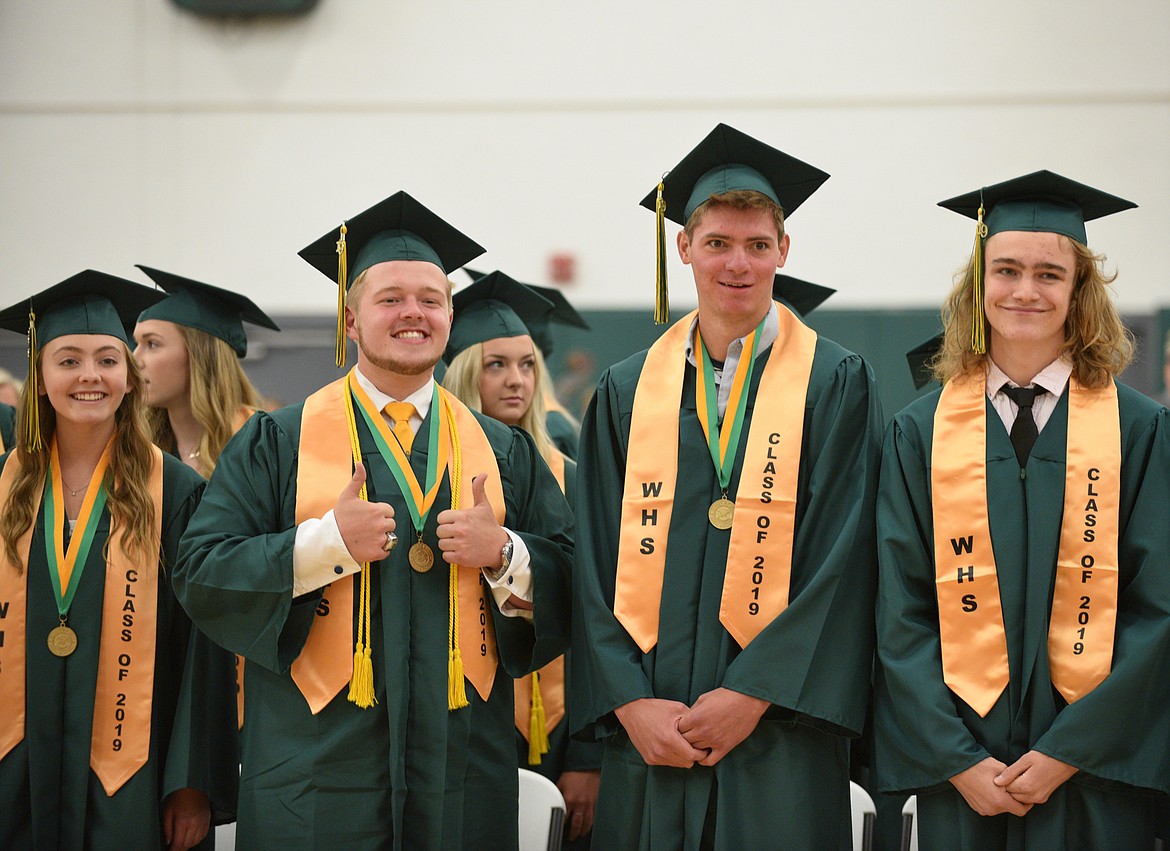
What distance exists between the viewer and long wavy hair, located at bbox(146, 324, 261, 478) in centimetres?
420

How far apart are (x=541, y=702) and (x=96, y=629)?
1.30 m

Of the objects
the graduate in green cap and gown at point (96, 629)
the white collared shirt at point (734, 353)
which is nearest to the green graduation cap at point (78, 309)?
the graduate in green cap and gown at point (96, 629)

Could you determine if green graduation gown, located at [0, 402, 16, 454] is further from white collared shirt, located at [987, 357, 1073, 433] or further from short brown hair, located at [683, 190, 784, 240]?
white collared shirt, located at [987, 357, 1073, 433]

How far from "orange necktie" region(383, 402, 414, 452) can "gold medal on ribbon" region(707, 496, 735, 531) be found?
2.56 ft

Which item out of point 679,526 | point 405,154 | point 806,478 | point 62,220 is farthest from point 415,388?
point 62,220

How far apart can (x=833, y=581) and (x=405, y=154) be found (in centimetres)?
639

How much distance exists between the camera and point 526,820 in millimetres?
3311

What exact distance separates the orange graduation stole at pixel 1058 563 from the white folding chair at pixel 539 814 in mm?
1094

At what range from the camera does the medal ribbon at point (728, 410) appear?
3027 mm

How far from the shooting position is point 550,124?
857 cm

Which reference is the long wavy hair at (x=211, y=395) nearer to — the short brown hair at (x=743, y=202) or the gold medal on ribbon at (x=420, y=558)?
the gold medal on ribbon at (x=420, y=558)

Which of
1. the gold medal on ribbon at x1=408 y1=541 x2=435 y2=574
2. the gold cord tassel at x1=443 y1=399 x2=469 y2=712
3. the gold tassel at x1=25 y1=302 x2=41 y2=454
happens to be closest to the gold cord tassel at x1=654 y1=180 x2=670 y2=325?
the gold cord tassel at x1=443 y1=399 x2=469 y2=712

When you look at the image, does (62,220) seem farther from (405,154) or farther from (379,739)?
(379,739)

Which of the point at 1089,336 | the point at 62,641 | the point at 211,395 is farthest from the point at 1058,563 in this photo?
the point at 211,395
